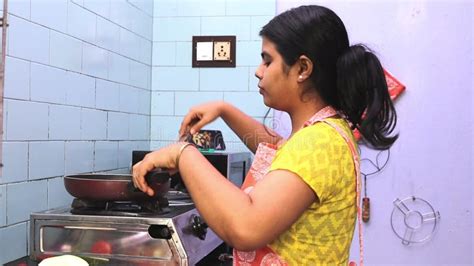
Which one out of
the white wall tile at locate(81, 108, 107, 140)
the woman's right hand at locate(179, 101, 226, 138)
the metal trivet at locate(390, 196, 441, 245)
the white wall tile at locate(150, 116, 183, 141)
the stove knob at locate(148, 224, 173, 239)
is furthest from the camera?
the white wall tile at locate(150, 116, 183, 141)

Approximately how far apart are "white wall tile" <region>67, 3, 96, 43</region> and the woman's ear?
37.9 inches

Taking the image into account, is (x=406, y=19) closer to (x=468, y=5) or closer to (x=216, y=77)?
(x=468, y=5)

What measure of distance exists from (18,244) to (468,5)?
6.07 ft

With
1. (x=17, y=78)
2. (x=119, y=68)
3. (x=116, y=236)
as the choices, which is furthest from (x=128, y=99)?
(x=116, y=236)

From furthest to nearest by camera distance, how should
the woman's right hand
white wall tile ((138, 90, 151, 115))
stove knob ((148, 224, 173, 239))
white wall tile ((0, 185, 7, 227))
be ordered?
white wall tile ((138, 90, 151, 115)) → white wall tile ((0, 185, 7, 227)) → stove knob ((148, 224, 173, 239)) → the woman's right hand

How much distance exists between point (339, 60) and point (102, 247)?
0.72 meters

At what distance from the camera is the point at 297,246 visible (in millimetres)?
812

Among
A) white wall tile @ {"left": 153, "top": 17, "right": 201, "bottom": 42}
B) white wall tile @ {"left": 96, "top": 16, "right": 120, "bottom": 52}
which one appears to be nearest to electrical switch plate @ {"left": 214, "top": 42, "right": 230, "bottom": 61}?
white wall tile @ {"left": 153, "top": 17, "right": 201, "bottom": 42}

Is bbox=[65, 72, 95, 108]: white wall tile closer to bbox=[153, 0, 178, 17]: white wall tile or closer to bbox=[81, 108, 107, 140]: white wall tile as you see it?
bbox=[81, 108, 107, 140]: white wall tile

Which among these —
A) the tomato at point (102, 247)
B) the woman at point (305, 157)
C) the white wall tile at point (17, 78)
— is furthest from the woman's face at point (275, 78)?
the white wall tile at point (17, 78)

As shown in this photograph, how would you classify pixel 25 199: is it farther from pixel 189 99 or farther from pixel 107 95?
pixel 189 99

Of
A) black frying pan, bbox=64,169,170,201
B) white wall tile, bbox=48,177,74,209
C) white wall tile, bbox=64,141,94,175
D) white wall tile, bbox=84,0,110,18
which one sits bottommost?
white wall tile, bbox=48,177,74,209

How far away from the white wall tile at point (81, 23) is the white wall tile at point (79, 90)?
0.45 feet

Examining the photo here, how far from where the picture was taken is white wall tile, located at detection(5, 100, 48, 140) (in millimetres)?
1258
